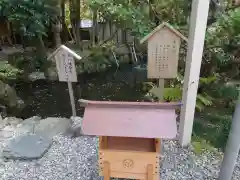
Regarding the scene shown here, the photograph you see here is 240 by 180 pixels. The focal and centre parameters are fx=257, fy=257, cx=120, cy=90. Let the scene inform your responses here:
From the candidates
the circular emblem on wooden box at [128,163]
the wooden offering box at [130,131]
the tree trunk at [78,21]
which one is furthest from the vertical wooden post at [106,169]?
the tree trunk at [78,21]

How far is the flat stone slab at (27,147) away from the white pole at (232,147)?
2.16 meters

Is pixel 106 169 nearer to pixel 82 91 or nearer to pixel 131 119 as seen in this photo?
pixel 131 119

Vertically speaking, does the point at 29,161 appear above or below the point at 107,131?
below

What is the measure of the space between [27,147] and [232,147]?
2.46m

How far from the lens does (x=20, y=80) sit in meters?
6.95

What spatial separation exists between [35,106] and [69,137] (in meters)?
2.57

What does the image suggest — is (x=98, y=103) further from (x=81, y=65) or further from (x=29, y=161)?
(x=81, y=65)

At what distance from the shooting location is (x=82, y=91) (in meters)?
6.61

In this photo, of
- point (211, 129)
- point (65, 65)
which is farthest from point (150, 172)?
point (65, 65)

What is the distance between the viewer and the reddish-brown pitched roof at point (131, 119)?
2168mm

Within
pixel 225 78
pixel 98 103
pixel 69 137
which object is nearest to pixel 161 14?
pixel 225 78

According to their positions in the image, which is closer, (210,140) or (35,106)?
(210,140)

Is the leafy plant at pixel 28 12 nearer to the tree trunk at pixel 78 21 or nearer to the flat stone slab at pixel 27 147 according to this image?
the tree trunk at pixel 78 21

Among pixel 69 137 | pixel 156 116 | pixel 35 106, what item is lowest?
pixel 35 106
